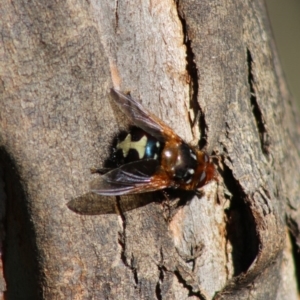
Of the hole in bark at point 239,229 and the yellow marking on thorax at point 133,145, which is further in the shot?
the hole in bark at point 239,229

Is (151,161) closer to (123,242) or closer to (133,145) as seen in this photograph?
(133,145)

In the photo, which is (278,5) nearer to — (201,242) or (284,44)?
(284,44)

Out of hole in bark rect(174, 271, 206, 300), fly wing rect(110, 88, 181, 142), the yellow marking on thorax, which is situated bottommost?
hole in bark rect(174, 271, 206, 300)

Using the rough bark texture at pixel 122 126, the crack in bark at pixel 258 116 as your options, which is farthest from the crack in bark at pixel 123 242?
the crack in bark at pixel 258 116

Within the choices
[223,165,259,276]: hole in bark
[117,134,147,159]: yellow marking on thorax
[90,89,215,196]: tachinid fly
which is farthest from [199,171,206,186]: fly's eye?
[117,134,147,159]: yellow marking on thorax

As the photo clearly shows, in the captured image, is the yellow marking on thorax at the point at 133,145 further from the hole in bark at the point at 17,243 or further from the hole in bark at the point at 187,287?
the hole in bark at the point at 187,287

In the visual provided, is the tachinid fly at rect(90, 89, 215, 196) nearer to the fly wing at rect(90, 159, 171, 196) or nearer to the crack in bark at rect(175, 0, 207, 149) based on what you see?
the fly wing at rect(90, 159, 171, 196)
